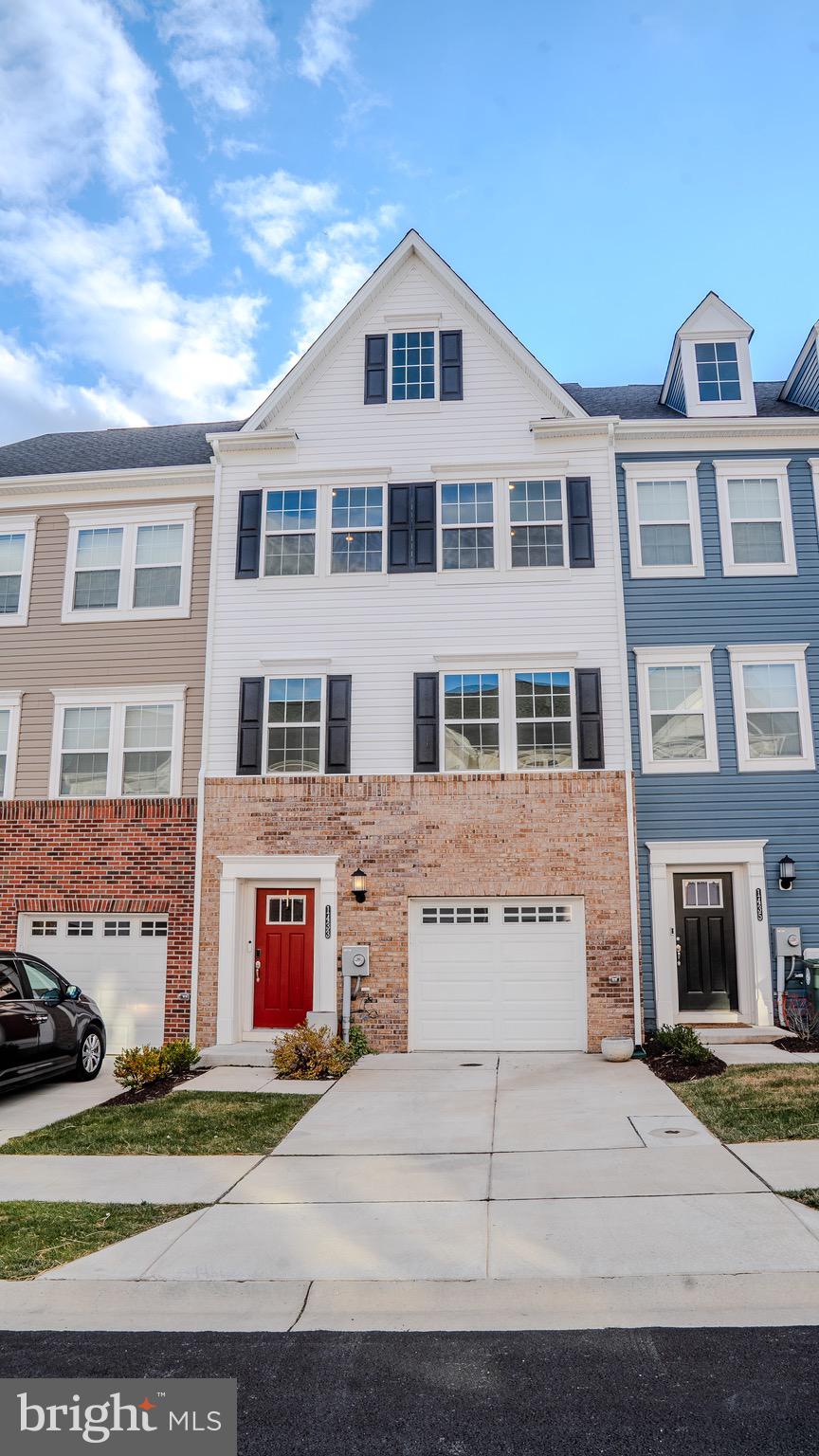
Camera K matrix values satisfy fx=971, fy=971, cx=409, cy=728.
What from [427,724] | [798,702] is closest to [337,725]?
[427,724]

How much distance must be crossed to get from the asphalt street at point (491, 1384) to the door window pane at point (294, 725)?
10180 mm

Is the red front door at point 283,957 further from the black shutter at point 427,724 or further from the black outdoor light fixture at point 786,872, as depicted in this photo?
the black outdoor light fixture at point 786,872

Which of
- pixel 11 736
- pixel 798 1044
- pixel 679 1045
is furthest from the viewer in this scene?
pixel 11 736

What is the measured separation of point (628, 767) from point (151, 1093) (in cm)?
790

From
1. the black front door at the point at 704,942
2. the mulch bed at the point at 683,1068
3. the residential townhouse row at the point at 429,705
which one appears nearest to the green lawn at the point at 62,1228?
the mulch bed at the point at 683,1068

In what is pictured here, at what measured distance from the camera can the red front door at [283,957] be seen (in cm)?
1459

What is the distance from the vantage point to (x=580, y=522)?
49.8 ft

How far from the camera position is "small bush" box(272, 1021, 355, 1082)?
40.3 feet

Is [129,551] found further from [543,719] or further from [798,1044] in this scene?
[798,1044]

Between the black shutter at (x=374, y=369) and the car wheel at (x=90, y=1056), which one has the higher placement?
the black shutter at (x=374, y=369)

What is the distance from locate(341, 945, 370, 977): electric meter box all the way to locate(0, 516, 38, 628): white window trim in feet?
25.9

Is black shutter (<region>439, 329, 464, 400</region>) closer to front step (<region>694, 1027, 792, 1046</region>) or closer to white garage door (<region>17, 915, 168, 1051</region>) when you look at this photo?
white garage door (<region>17, 915, 168, 1051</region>)

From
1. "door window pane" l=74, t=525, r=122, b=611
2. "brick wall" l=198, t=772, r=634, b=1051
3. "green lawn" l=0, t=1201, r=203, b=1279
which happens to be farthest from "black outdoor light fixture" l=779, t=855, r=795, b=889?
"door window pane" l=74, t=525, r=122, b=611

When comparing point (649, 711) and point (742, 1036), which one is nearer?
point (742, 1036)
